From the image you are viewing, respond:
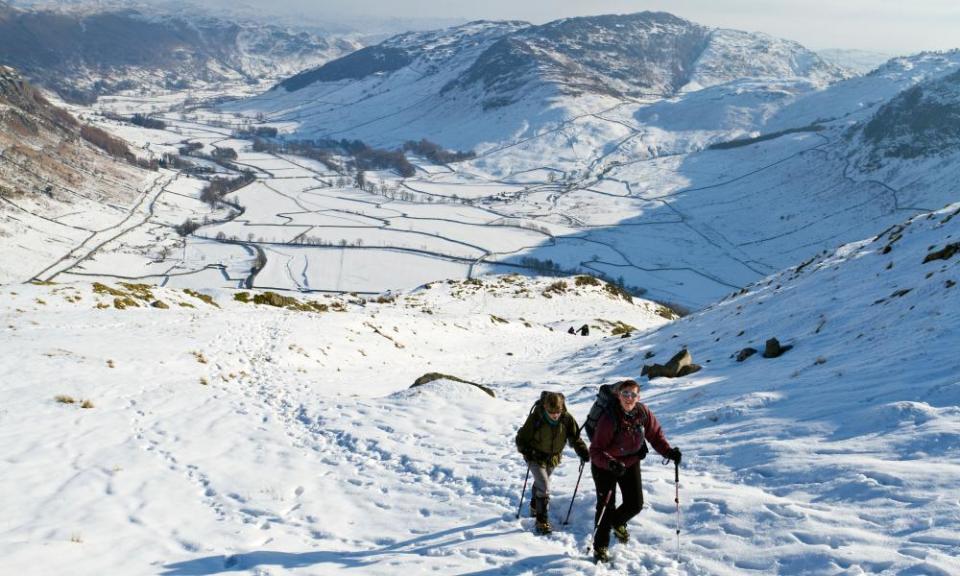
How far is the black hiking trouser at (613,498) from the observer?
10.0 m

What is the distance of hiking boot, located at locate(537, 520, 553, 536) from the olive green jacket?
1.06 meters

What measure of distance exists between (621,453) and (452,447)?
8476 millimetres

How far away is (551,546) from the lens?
10.8 m

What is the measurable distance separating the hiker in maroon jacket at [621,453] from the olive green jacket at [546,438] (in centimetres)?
107

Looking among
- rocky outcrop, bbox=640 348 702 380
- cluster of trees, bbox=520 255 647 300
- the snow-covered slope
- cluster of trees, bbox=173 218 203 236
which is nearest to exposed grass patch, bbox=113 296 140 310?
rocky outcrop, bbox=640 348 702 380

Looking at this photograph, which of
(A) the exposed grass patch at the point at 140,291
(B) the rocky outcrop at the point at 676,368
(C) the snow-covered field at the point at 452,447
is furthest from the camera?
(A) the exposed grass patch at the point at 140,291

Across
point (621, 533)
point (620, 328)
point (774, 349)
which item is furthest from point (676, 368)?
point (620, 328)

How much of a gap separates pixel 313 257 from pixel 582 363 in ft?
395

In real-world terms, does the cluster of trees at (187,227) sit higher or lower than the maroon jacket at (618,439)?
higher

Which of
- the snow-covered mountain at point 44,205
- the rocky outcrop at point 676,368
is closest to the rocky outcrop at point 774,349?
the rocky outcrop at point 676,368

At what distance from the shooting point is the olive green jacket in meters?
11.2

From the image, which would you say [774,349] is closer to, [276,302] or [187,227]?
[276,302]

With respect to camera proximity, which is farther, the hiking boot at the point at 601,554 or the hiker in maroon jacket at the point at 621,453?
the hiking boot at the point at 601,554

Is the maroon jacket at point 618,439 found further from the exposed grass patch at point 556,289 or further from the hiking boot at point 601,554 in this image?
the exposed grass patch at point 556,289
